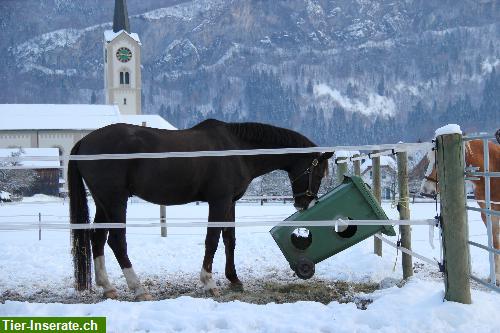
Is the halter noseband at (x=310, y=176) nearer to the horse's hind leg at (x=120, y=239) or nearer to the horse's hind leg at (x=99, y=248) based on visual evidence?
the horse's hind leg at (x=120, y=239)

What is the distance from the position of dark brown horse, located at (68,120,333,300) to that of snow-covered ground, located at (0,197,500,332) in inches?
18.5

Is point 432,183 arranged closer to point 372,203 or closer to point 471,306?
point 372,203

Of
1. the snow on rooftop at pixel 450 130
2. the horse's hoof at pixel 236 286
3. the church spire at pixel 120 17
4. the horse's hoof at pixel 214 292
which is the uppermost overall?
the church spire at pixel 120 17

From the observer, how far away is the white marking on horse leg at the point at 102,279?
5090 mm

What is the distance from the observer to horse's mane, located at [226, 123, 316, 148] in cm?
570

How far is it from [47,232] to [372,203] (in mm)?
9057

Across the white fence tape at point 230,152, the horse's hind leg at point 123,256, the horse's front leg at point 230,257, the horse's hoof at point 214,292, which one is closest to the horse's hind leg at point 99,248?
the horse's hind leg at point 123,256

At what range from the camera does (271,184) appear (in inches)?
1732

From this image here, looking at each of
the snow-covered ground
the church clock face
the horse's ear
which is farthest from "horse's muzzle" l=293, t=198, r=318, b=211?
the church clock face

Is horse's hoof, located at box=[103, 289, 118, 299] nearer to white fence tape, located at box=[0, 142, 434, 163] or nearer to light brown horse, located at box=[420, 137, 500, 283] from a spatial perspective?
white fence tape, located at box=[0, 142, 434, 163]

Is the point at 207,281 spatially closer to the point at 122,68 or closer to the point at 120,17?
the point at 122,68

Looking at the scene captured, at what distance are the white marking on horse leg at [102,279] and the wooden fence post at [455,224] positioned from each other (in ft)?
10.8

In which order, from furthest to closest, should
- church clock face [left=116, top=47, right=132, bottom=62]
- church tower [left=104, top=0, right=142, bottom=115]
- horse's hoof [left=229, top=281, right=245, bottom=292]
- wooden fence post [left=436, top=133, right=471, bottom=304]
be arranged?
church clock face [left=116, top=47, right=132, bottom=62]
church tower [left=104, top=0, right=142, bottom=115]
horse's hoof [left=229, top=281, right=245, bottom=292]
wooden fence post [left=436, top=133, right=471, bottom=304]

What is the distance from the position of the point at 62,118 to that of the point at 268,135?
59872 millimetres
